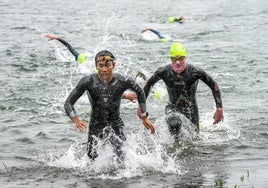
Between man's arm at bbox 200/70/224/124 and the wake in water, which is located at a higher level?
man's arm at bbox 200/70/224/124

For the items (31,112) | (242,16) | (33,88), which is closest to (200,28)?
(242,16)

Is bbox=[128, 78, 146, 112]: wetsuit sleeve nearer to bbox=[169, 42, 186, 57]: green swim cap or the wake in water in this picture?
the wake in water

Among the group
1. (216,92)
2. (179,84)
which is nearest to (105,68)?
(179,84)

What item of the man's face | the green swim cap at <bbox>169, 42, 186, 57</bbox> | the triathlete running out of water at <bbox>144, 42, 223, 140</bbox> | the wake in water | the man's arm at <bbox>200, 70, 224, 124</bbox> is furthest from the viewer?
the triathlete running out of water at <bbox>144, 42, 223, 140</bbox>

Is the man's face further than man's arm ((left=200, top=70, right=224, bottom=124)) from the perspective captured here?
No

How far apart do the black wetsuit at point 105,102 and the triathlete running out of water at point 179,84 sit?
1681mm

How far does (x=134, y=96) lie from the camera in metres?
9.67

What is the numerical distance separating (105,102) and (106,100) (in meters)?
0.04

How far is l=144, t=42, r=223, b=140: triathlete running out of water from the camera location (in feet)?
35.6

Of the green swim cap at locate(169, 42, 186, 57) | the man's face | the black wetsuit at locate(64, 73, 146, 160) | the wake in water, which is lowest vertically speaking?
the wake in water

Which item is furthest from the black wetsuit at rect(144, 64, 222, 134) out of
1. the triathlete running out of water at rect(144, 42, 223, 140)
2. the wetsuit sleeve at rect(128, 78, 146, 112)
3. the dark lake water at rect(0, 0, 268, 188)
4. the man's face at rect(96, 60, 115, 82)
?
the man's face at rect(96, 60, 115, 82)

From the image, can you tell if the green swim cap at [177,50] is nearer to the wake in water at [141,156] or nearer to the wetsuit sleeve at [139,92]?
the wake in water at [141,156]

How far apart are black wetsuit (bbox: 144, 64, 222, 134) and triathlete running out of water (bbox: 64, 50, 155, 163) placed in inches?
66.5

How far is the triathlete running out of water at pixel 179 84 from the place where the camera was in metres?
10.9
